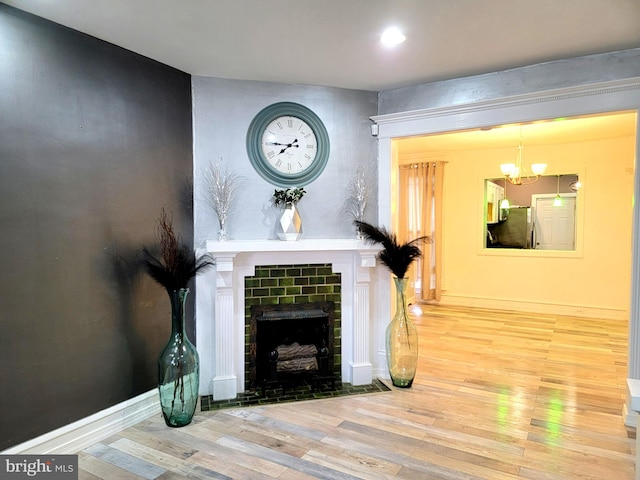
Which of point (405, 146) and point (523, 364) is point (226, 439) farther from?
point (405, 146)

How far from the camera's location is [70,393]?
7.68 feet

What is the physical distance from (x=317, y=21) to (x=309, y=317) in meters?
2.17

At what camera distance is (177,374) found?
8.52 feet

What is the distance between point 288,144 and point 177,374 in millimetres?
1979

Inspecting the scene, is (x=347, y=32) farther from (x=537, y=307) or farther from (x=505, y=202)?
(x=537, y=307)

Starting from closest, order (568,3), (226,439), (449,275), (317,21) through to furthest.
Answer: (568,3) < (317,21) < (226,439) < (449,275)

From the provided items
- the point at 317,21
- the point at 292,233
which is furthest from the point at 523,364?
the point at 317,21

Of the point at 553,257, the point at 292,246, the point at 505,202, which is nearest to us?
the point at 292,246

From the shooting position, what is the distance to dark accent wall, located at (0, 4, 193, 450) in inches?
82.5

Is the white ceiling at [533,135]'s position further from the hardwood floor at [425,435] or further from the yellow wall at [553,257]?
the hardwood floor at [425,435]

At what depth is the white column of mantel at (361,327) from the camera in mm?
3322

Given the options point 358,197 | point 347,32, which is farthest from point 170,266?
point 347,32

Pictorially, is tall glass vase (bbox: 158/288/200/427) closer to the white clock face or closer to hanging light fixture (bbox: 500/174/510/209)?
the white clock face

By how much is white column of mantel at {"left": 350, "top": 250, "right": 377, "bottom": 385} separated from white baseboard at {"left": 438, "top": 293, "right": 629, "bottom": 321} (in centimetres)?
379
